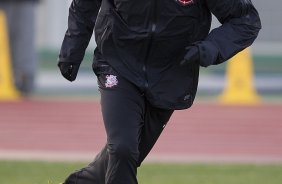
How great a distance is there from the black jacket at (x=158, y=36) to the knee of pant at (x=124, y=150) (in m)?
0.32

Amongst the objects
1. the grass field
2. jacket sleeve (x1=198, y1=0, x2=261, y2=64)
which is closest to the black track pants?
jacket sleeve (x1=198, y1=0, x2=261, y2=64)

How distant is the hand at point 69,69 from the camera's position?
242 inches

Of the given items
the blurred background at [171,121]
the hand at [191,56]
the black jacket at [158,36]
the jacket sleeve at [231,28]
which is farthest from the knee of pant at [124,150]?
the blurred background at [171,121]

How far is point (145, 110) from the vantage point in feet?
20.1

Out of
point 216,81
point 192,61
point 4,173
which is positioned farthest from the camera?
point 216,81

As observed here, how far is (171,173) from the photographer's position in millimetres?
9344

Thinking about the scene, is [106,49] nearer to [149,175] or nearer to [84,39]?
[84,39]

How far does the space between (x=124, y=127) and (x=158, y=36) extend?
1.70ft

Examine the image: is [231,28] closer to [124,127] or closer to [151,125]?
[151,125]

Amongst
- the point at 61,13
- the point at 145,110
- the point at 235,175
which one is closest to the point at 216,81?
the point at 61,13

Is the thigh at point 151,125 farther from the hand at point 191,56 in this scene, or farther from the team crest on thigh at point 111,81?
the hand at point 191,56

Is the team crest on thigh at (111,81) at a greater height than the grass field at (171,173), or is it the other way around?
the team crest on thigh at (111,81)

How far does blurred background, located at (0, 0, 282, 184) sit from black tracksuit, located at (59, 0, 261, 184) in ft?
9.30

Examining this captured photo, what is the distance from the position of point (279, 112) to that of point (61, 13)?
811 cm
